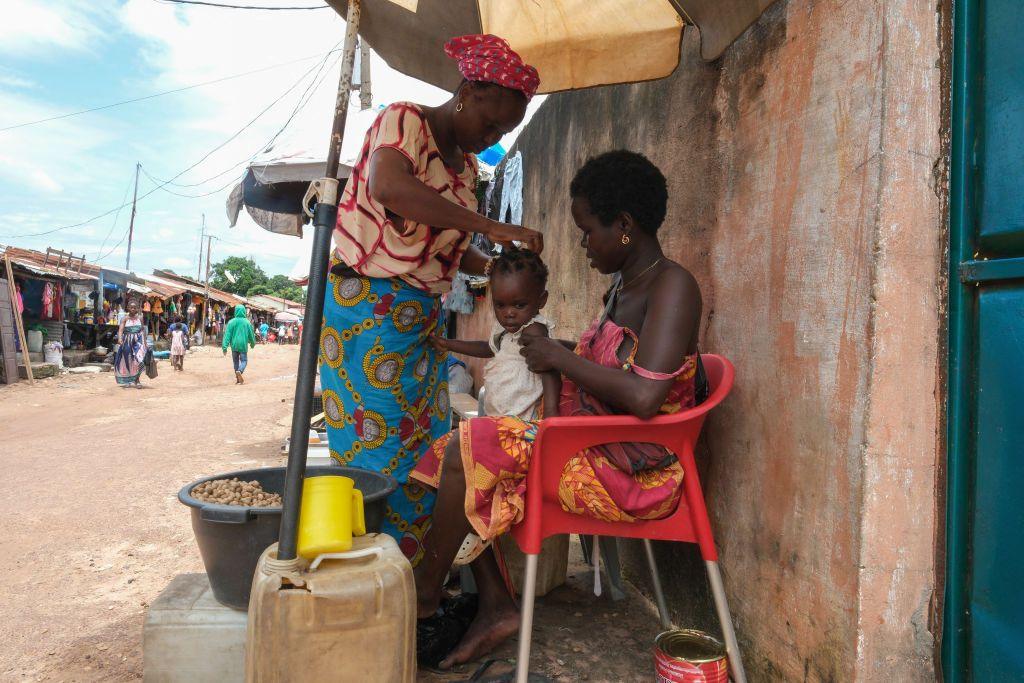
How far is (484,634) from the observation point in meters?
2.14

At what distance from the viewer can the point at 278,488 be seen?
2.22m

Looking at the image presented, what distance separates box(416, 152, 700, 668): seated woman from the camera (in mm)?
1783

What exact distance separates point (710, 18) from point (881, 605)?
6.10 feet

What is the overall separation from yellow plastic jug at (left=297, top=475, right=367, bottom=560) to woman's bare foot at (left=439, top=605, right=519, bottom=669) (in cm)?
84

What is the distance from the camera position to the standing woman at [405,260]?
2.04 meters

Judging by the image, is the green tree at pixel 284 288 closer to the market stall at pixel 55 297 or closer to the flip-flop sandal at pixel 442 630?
the market stall at pixel 55 297

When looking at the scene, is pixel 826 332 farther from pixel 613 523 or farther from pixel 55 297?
pixel 55 297

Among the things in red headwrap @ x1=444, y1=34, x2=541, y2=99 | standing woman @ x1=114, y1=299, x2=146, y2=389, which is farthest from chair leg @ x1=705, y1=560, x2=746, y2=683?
standing woman @ x1=114, y1=299, x2=146, y2=389

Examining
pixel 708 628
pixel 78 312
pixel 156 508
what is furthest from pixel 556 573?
pixel 78 312

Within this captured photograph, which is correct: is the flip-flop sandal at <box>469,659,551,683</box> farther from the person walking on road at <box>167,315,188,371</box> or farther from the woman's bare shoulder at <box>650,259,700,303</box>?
the person walking on road at <box>167,315,188,371</box>

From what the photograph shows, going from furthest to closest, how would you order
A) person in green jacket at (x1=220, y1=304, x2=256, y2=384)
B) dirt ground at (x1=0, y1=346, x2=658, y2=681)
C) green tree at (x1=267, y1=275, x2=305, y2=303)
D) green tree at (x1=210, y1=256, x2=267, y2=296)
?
green tree at (x1=267, y1=275, x2=305, y2=303) → green tree at (x1=210, y1=256, x2=267, y2=296) → person in green jacket at (x1=220, y1=304, x2=256, y2=384) → dirt ground at (x1=0, y1=346, x2=658, y2=681)

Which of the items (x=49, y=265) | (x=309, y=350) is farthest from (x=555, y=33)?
(x=49, y=265)

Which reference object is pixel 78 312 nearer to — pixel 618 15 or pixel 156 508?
pixel 156 508

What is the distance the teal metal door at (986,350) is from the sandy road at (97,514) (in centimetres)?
249
